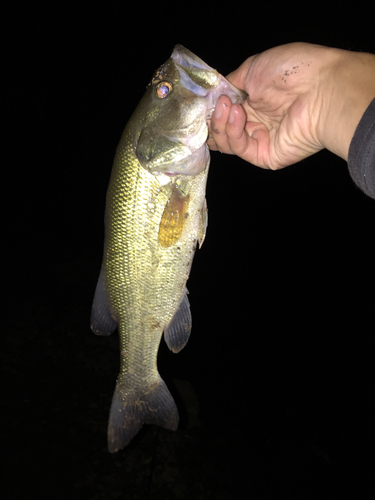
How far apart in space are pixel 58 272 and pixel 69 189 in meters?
6.05

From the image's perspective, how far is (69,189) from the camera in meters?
12.6

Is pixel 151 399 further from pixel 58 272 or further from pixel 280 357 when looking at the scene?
pixel 58 272

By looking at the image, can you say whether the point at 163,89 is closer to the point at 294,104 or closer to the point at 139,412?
the point at 294,104

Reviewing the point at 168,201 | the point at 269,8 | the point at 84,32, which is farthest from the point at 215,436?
the point at 269,8

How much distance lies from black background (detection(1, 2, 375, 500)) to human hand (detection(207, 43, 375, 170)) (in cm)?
382

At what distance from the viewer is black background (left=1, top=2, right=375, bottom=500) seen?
4078mm

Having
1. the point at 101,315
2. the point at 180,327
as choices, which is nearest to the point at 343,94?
the point at 180,327

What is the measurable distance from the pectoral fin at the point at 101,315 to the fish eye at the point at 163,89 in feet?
3.46

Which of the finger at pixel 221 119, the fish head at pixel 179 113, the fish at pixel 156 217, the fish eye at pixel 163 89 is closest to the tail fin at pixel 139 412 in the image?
the fish at pixel 156 217

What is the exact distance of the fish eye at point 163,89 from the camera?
5.56 feet

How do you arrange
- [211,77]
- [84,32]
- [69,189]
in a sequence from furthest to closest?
[84,32], [69,189], [211,77]

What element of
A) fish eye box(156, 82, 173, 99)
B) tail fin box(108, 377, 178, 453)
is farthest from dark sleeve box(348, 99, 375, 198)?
tail fin box(108, 377, 178, 453)

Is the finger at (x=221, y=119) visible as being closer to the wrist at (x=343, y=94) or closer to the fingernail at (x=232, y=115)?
the fingernail at (x=232, y=115)

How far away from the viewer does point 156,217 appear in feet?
5.79
